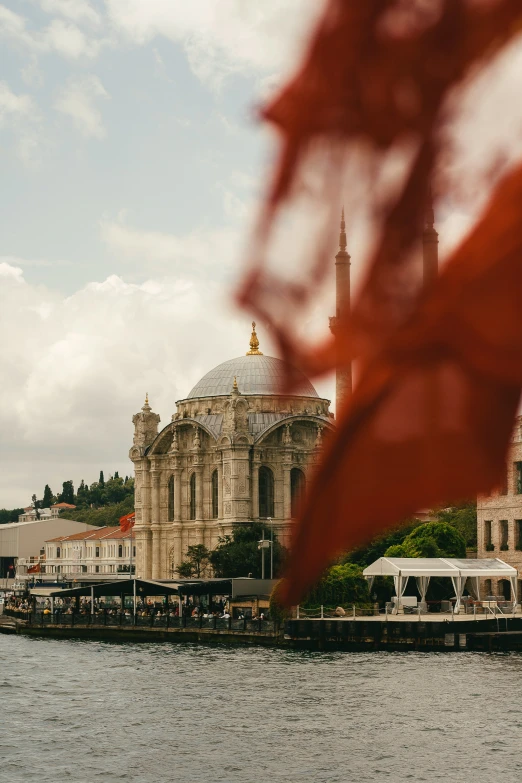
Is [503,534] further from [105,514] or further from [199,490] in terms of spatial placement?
[105,514]

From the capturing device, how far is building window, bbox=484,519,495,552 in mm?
56156

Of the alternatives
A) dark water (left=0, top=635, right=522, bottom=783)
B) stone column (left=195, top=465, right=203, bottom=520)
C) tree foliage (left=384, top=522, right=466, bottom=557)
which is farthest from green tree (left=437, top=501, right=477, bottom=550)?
stone column (left=195, top=465, right=203, bottom=520)

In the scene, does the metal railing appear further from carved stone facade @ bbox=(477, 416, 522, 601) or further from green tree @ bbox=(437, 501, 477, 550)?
green tree @ bbox=(437, 501, 477, 550)

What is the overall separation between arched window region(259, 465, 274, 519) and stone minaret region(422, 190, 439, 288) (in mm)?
87362

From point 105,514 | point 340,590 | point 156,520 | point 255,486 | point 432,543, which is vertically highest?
point 105,514

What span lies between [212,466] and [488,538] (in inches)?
1481

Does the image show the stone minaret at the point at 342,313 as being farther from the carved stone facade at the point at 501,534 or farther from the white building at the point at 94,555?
the white building at the point at 94,555

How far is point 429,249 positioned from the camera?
1500mm

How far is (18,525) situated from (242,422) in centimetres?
6053

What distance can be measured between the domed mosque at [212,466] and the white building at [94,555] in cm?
1985

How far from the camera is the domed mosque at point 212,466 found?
87.0 meters

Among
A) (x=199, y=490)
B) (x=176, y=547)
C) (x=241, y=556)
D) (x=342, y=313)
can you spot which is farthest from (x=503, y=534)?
(x=342, y=313)

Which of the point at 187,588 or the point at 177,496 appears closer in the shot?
the point at 187,588

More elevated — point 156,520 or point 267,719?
point 156,520
